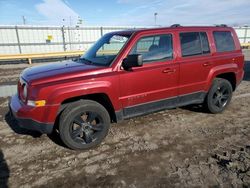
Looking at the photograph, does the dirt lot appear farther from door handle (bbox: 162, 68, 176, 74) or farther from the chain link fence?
the chain link fence

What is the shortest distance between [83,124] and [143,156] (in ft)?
3.82

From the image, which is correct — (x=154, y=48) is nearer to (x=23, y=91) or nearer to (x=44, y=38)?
(x=23, y=91)

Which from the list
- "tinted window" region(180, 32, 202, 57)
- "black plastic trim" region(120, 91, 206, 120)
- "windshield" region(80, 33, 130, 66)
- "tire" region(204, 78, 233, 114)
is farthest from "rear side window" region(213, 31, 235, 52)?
"windshield" region(80, 33, 130, 66)

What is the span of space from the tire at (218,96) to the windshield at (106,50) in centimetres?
247

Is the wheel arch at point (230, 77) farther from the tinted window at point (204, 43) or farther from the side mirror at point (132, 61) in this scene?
the side mirror at point (132, 61)

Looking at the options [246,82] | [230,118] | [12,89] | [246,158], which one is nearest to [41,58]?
[12,89]

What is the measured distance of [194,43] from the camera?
16.0 feet

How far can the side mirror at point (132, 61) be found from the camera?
3.80 meters

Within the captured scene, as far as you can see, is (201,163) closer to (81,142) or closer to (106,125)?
(106,125)

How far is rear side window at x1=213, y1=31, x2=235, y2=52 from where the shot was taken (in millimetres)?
5195

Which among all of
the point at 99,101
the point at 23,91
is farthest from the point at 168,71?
the point at 23,91

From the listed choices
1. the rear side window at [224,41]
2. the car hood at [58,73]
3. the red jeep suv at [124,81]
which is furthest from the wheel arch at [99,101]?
the rear side window at [224,41]

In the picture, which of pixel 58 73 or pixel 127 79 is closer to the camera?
pixel 58 73

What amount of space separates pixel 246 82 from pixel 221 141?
18.6ft
